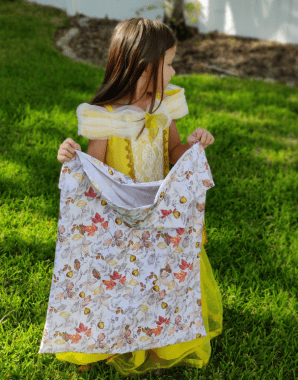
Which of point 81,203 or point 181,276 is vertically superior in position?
point 81,203

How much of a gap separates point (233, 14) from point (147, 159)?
678 centimetres

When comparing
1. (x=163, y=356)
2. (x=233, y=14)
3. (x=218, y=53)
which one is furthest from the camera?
(x=233, y=14)

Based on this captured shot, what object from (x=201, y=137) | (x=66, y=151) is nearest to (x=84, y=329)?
(x=66, y=151)

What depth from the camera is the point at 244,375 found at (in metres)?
1.90

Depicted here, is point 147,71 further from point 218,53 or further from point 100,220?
point 218,53

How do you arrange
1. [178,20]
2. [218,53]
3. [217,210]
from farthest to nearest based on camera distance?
1. [178,20]
2. [218,53]
3. [217,210]

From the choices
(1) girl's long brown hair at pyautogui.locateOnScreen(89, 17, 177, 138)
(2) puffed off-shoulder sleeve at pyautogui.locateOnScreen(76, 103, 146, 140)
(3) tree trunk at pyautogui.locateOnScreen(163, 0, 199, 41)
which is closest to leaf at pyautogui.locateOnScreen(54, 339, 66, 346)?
(2) puffed off-shoulder sleeve at pyautogui.locateOnScreen(76, 103, 146, 140)

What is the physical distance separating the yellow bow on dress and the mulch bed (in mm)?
4441

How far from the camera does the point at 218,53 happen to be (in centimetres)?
682

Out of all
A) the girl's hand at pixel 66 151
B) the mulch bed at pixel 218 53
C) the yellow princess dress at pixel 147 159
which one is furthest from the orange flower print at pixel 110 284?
the mulch bed at pixel 218 53

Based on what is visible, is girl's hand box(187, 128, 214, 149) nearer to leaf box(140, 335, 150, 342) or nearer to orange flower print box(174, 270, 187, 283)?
orange flower print box(174, 270, 187, 283)

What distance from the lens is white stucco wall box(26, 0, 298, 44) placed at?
23.6 feet

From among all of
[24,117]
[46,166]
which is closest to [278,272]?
[46,166]

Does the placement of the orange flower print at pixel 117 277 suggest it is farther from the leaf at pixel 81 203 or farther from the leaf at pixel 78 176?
the leaf at pixel 78 176
